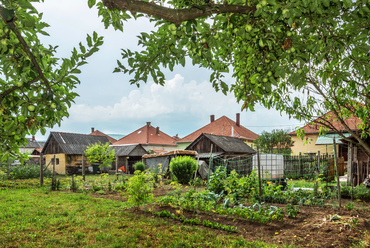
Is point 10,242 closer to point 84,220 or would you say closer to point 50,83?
point 84,220

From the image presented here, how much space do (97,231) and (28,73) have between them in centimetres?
364

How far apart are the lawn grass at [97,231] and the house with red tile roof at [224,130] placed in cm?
3216

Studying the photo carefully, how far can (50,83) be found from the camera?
357 cm

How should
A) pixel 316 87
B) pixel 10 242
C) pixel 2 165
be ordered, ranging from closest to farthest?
pixel 10 242
pixel 316 87
pixel 2 165

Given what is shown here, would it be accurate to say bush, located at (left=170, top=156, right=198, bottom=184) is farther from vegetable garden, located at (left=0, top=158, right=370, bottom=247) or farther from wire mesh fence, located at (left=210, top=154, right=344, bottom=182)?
vegetable garden, located at (left=0, top=158, right=370, bottom=247)

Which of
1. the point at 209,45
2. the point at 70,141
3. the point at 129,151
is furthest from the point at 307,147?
the point at 209,45

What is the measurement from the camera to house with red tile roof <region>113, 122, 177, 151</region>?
140 ft

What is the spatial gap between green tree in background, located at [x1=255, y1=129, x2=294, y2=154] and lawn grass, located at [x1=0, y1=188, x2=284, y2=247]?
98.0ft

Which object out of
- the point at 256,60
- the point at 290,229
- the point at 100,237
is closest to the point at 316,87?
the point at 290,229

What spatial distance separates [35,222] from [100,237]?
8.27ft

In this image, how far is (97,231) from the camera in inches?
218

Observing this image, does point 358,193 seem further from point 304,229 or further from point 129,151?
point 129,151

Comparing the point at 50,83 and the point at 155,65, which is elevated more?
the point at 155,65

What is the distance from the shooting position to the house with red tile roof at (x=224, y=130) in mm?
38812
